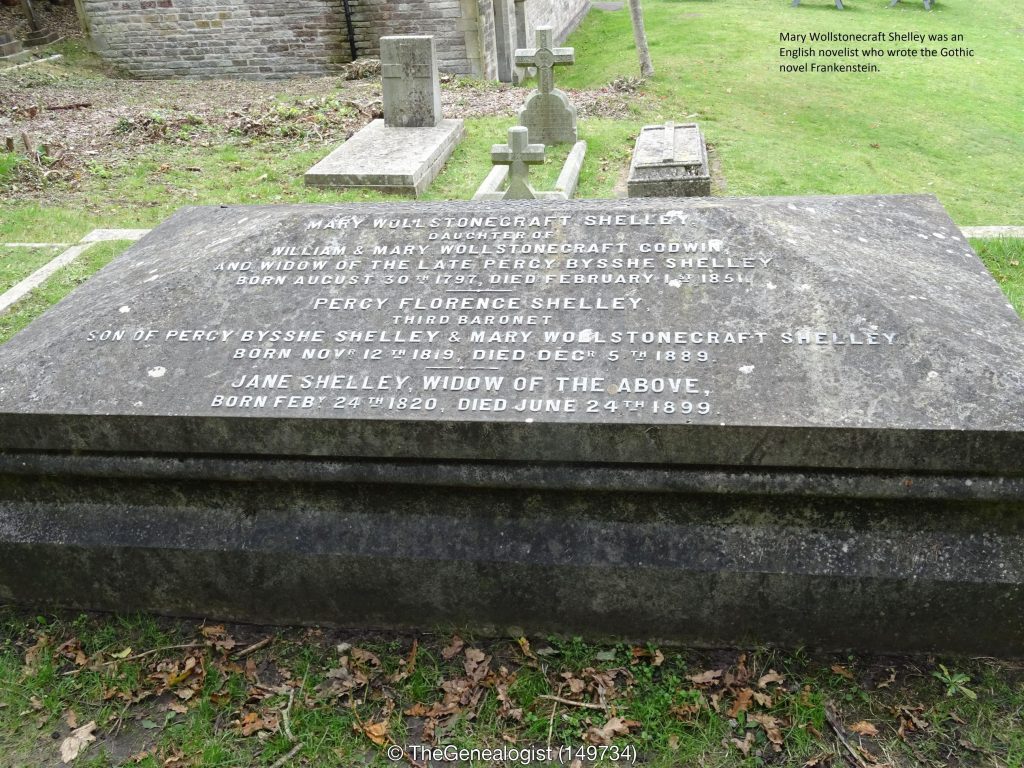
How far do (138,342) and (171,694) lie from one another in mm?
1335

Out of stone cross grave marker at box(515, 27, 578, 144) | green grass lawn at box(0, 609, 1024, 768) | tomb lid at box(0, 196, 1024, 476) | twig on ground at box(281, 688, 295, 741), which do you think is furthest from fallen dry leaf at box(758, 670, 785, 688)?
stone cross grave marker at box(515, 27, 578, 144)

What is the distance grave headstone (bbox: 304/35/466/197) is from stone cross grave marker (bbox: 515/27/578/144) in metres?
1.00

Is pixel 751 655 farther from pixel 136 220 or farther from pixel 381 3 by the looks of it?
pixel 381 3

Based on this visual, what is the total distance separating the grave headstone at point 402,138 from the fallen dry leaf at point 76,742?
6675 mm

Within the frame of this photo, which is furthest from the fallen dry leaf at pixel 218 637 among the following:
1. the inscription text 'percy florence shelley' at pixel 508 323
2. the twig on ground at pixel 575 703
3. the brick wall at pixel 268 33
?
the brick wall at pixel 268 33

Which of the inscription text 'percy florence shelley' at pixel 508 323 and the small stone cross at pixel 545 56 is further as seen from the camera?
the small stone cross at pixel 545 56

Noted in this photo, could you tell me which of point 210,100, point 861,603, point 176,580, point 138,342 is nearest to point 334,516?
point 176,580

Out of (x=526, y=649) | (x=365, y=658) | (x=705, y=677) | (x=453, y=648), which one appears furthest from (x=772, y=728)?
(x=365, y=658)

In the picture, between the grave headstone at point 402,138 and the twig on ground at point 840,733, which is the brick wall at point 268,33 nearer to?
the grave headstone at point 402,138

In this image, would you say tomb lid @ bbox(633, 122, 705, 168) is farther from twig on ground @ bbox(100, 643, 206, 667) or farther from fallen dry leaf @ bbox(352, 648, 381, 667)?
twig on ground @ bbox(100, 643, 206, 667)

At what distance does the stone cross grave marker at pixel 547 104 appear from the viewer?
1025 centimetres

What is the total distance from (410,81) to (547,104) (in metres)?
1.78

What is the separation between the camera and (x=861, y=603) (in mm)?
2807

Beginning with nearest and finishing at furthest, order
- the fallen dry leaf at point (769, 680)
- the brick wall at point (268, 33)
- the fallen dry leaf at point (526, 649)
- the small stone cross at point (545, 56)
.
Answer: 1. the fallen dry leaf at point (769, 680)
2. the fallen dry leaf at point (526, 649)
3. the small stone cross at point (545, 56)
4. the brick wall at point (268, 33)
